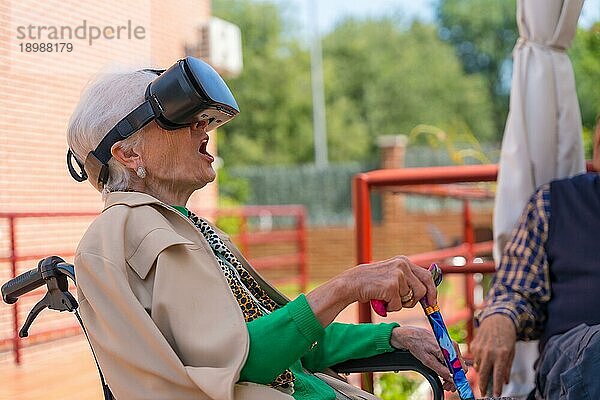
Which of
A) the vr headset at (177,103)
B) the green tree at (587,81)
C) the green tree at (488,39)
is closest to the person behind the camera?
the vr headset at (177,103)

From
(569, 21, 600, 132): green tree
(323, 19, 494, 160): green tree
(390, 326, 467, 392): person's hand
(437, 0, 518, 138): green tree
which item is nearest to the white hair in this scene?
(390, 326, 467, 392): person's hand

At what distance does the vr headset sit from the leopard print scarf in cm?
21

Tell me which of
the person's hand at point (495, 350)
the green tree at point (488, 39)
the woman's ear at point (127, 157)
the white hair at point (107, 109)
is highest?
the green tree at point (488, 39)

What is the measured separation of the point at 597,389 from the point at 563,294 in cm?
55

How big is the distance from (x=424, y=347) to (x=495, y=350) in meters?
0.43

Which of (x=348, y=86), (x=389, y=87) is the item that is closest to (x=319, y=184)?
(x=348, y=86)

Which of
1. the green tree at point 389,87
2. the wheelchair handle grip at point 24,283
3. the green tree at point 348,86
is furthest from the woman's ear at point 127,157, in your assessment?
the green tree at point 389,87

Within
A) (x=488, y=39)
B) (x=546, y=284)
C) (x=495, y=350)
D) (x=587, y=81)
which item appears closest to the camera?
(x=495, y=350)

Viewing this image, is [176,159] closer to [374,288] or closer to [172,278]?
[172,278]

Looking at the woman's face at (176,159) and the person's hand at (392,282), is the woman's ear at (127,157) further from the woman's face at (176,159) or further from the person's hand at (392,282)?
the person's hand at (392,282)

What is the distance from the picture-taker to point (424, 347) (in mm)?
1629

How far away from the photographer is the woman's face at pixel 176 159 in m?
1.44

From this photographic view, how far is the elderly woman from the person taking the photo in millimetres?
1260

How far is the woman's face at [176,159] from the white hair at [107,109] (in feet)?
0.09
